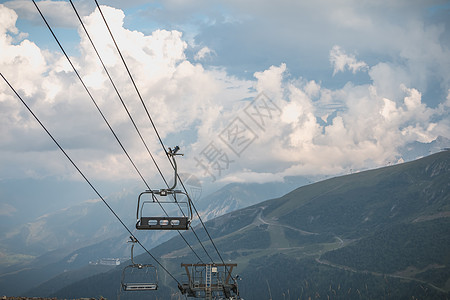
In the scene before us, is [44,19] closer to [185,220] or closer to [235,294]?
[185,220]

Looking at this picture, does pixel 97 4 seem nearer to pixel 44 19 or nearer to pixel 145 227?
pixel 44 19

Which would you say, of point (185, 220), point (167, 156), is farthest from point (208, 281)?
point (167, 156)

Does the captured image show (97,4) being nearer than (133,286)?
Yes

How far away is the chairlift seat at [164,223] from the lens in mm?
33000

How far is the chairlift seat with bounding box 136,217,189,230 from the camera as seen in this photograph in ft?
108

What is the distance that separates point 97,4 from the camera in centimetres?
1823

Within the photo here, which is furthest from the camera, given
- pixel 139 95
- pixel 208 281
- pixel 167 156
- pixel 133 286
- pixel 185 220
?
pixel 208 281

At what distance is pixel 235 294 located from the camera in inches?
2078

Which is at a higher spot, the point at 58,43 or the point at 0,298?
the point at 58,43

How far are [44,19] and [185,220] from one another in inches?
734

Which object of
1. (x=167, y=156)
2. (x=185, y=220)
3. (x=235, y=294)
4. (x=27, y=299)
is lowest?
(x=235, y=294)

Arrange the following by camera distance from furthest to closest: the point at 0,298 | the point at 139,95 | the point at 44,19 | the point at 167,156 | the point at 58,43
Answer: the point at 0,298 < the point at 167,156 < the point at 139,95 < the point at 58,43 < the point at 44,19

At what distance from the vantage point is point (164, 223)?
33.6 meters

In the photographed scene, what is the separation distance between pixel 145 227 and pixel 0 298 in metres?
13.5
